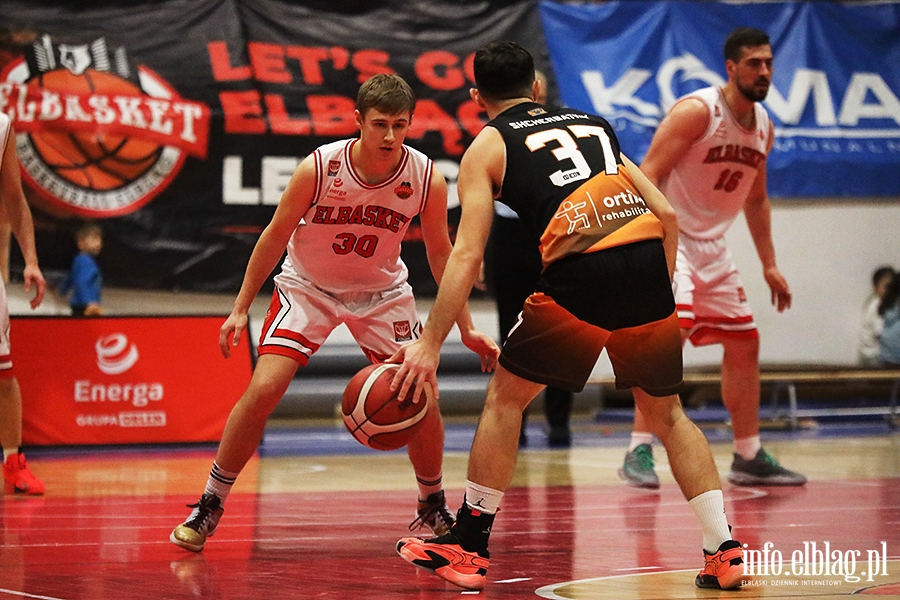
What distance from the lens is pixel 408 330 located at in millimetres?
5242

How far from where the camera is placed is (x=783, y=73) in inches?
562

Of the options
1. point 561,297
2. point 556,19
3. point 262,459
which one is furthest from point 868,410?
point 561,297

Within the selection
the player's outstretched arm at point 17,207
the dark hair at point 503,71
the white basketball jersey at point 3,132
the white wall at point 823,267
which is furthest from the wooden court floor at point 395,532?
the white wall at point 823,267

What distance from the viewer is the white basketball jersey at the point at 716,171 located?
710cm

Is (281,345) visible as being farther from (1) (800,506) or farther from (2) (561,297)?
(1) (800,506)

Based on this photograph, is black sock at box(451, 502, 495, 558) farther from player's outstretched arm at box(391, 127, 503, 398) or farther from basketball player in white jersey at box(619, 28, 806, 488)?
basketball player in white jersey at box(619, 28, 806, 488)

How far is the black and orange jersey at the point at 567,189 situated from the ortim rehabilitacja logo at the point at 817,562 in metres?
1.26

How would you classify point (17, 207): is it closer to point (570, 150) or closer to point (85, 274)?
point (570, 150)

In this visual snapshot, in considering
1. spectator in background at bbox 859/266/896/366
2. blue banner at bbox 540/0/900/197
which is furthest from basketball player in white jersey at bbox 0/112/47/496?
spectator in background at bbox 859/266/896/366

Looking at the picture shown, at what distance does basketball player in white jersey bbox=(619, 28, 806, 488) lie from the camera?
7074 millimetres

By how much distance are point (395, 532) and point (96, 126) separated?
7995 mm

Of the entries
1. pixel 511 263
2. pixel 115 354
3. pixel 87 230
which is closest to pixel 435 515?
pixel 511 263

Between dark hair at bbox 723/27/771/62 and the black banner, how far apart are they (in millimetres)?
6031

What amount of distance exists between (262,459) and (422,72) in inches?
212
